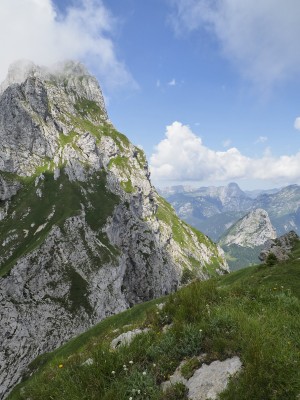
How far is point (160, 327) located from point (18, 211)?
201m

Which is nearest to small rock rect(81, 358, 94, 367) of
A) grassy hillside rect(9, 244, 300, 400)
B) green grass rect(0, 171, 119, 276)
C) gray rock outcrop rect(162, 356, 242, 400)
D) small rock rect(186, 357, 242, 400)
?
grassy hillside rect(9, 244, 300, 400)

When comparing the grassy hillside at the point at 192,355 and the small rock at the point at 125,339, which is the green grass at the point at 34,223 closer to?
the small rock at the point at 125,339

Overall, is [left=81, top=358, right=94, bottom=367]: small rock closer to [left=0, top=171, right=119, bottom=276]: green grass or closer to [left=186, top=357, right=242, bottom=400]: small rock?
[left=186, top=357, right=242, bottom=400]: small rock

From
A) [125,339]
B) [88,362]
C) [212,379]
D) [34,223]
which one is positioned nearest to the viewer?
[212,379]

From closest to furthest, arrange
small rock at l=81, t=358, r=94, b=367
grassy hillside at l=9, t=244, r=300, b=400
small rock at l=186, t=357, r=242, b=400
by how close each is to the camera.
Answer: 1. grassy hillside at l=9, t=244, r=300, b=400
2. small rock at l=186, t=357, r=242, b=400
3. small rock at l=81, t=358, r=94, b=367

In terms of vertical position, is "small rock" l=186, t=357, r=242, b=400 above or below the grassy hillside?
below

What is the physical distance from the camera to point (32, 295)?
141625 millimetres

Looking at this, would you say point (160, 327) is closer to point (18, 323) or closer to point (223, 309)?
A: point (223, 309)

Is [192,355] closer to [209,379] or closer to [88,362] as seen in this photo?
[209,379]

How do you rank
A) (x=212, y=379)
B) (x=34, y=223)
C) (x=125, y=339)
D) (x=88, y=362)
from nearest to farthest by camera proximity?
(x=212, y=379)
(x=88, y=362)
(x=125, y=339)
(x=34, y=223)

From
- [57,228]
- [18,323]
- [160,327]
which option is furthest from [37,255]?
[160,327]

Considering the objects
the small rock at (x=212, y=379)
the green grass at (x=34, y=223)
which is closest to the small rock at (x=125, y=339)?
the small rock at (x=212, y=379)

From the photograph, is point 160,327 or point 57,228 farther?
point 57,228

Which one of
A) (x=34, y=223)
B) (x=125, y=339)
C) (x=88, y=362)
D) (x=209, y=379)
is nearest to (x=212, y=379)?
(x=209, y=379)
